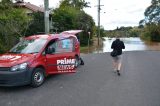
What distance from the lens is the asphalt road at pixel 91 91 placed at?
8602 millimetres

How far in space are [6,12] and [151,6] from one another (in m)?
69.5

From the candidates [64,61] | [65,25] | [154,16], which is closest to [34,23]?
[65,25]

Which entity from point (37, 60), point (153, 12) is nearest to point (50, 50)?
point (37, 60)

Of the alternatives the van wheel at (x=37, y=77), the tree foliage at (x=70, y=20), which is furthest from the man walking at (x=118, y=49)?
the tree foliage at (x=70, y=20)

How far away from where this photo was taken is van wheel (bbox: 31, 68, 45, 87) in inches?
410

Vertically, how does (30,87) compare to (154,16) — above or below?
below

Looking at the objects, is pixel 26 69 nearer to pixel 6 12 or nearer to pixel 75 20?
pixel 6 12

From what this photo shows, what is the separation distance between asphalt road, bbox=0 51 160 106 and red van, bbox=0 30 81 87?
0.39m

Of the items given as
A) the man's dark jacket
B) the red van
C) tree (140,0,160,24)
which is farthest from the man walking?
tree (140,0,160,24)

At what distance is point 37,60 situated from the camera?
10750 mm

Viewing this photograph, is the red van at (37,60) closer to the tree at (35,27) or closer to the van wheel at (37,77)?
the van wheel at (37,77)

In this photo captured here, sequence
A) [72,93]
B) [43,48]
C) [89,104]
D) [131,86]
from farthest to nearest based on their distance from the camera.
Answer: [43,48] → [131,86] → [72,93] → [89,104]

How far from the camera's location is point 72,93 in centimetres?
973

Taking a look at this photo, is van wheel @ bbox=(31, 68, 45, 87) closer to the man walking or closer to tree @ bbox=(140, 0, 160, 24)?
the man walking
